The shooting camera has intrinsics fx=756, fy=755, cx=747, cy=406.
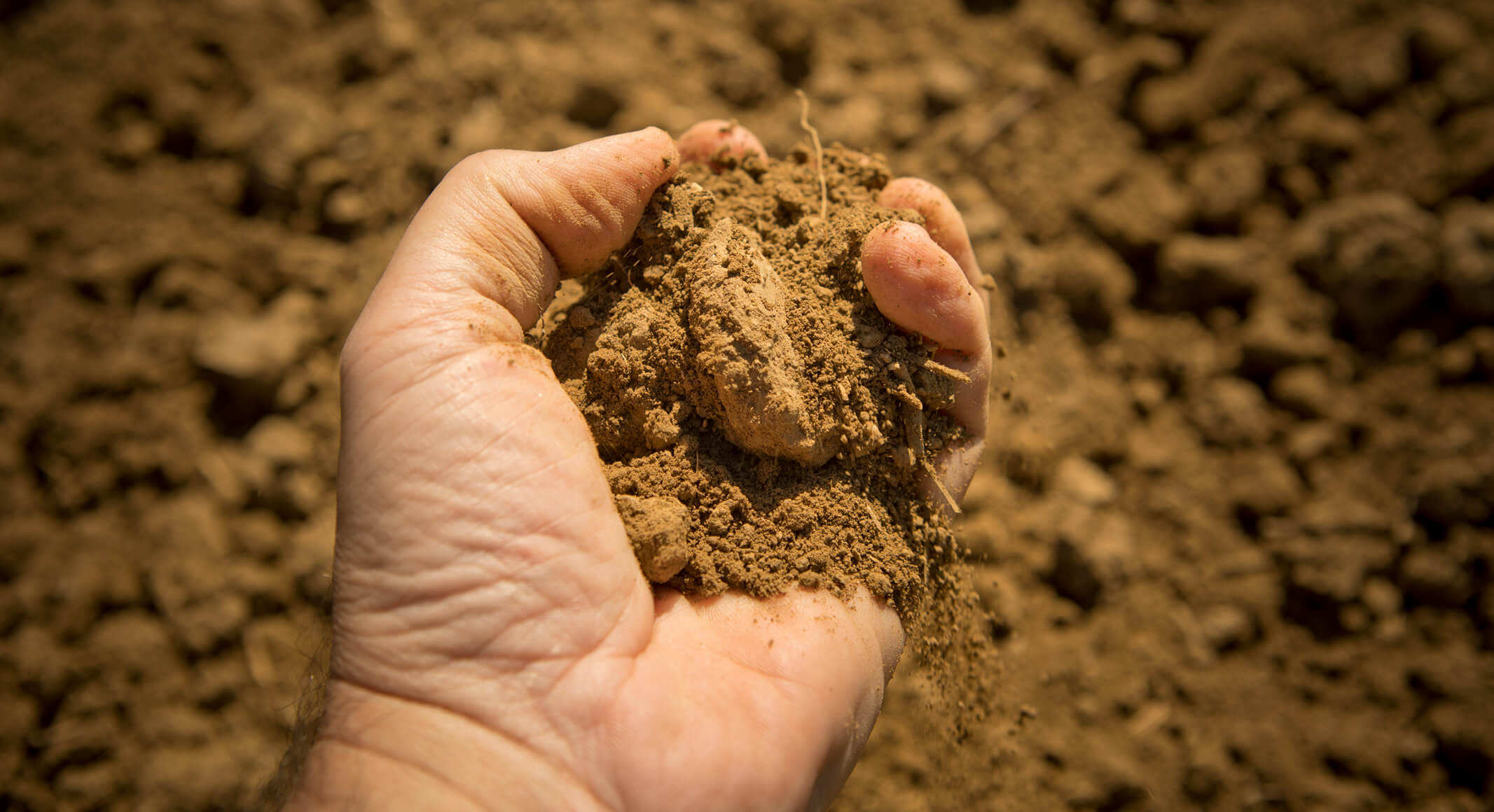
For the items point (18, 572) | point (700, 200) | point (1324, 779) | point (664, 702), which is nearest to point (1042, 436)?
point (1324, 779)

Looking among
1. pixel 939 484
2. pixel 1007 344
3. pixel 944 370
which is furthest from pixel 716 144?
pixel 1007 344

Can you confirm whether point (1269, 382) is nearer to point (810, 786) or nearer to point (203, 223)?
point (810, 786)

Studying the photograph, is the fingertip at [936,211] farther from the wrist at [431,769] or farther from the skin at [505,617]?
the wrist at [431,769]

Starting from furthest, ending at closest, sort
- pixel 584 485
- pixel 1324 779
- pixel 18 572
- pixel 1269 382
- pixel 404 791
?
1. pixel 1269 382
2. pixel 18 572
3. pixel 1324 779
4. pixel 584 485
5. pixel 404 791

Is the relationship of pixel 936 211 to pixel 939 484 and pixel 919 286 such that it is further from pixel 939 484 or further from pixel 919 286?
pixel 939 484

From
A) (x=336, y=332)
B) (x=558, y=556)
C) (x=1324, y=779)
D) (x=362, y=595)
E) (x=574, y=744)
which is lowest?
(x=1324, y=779)

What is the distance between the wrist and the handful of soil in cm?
43

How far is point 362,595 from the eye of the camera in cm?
145

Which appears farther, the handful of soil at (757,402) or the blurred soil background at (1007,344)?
the blurred soil background at (1007,344)

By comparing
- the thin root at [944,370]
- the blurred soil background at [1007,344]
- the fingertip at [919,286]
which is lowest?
the blurred soil background at [1007,344]

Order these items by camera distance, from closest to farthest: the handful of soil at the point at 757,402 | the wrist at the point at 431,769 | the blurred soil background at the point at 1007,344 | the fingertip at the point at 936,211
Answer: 1. the wrist at the point at 431,769
2. the handful of soil at the point at 757,402
3. the fingertip at the point at 936,211
4. the blurred soil background at the point at 1007,344

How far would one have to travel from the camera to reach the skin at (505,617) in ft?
4.62

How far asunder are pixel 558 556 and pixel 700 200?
0.87m

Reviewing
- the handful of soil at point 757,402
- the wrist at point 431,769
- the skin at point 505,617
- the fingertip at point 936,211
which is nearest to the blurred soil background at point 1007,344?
the fingertip at point 936,211
